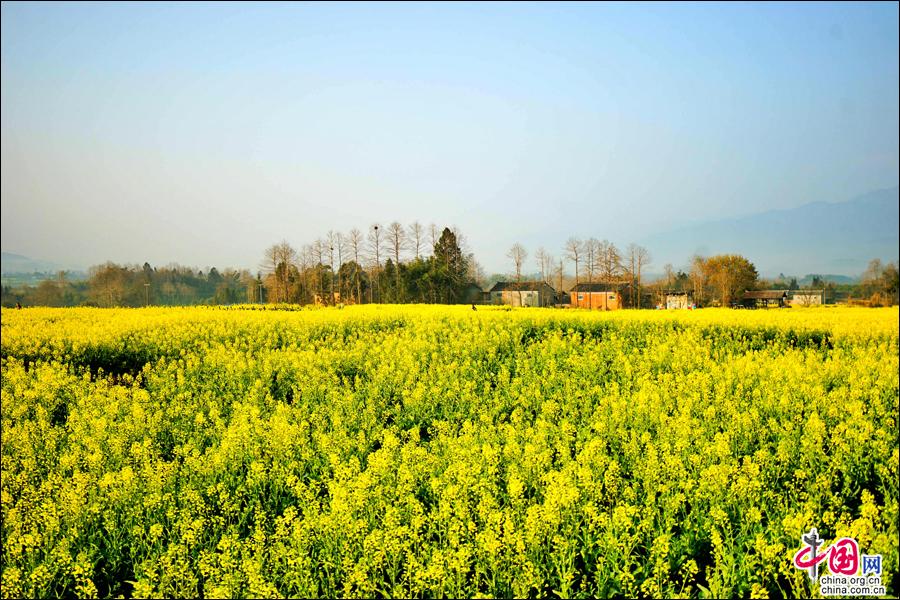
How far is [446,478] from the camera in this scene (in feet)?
18.1

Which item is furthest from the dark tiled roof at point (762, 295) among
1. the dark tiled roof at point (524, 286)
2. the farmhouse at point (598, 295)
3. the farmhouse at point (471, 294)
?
the farmhouse at point (471, 294)

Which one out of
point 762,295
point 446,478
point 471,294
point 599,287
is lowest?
point 446,478

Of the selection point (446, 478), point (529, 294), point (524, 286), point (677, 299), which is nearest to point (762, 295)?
point (677, 299)

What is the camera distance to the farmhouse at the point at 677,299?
182ft

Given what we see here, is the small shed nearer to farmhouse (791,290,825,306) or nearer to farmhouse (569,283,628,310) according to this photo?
farmhouse (569,283,628,310)

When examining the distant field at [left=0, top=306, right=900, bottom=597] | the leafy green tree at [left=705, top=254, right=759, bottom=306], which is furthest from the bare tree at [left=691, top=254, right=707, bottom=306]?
the distant field at [left=0, top=306, right=900, bottom=597]

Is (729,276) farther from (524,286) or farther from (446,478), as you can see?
(446,478)

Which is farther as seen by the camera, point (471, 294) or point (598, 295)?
point (598, 295)

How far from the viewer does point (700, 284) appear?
4956 cm

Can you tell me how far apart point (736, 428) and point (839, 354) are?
27.4ft

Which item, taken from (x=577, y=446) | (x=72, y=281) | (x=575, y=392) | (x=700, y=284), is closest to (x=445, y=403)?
(x=575, y=392)

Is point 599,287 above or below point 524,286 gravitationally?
below

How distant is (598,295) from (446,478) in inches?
2257

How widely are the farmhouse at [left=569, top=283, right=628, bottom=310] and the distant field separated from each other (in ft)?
143
